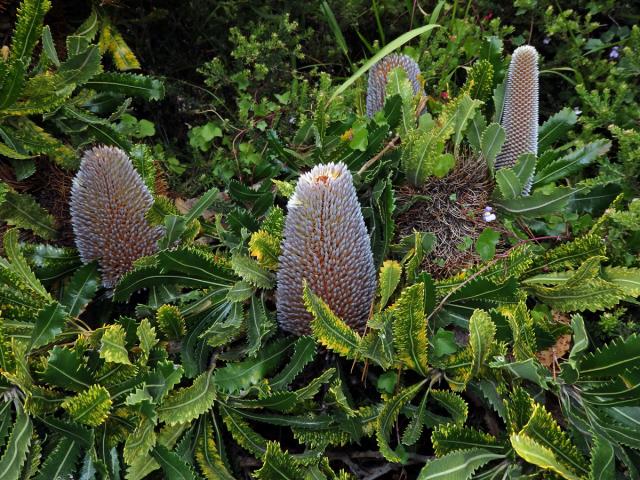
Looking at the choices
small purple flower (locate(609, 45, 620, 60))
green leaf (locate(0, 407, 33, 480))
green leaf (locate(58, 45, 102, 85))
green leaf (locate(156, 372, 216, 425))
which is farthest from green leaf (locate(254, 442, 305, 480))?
small purple flower (locate(609, 45, 620, 60))

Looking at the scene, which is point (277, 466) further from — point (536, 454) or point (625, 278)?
point (625, 278)

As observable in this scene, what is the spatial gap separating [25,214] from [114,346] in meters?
0.65

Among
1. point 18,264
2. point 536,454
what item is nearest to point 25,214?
point 18,264

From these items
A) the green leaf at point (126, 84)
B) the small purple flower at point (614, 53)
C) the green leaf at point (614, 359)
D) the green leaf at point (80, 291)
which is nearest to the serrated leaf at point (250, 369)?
the green leaf at point (80, 291)

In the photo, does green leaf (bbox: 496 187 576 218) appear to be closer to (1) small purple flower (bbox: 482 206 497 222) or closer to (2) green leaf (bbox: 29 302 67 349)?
(1) small purple flower (bbox: 482 206 497 222)

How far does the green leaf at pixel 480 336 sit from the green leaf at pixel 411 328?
0.11 m

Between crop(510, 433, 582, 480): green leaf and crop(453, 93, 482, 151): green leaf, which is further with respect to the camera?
crop(453, 93, 482, 151): green leaf

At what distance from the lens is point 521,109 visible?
178 centimetres

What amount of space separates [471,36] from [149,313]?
69.2 inches

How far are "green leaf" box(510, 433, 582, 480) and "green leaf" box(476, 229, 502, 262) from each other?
0.53 m

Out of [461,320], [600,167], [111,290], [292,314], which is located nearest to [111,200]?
[111,290]

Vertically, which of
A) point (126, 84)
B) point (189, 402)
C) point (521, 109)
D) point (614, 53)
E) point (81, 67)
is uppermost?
point (81, 67)

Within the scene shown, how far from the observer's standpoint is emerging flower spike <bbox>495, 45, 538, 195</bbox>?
70.1 inches

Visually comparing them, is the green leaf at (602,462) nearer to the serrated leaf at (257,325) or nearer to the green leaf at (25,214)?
the serrated leaf at (257,325)
